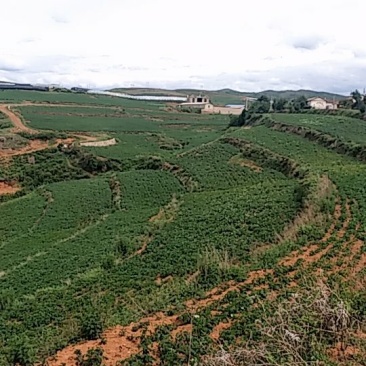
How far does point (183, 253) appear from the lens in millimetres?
23781

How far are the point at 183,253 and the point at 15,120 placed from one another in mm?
65761

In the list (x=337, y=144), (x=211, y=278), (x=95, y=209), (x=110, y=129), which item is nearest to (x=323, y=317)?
(x=211, y=278)

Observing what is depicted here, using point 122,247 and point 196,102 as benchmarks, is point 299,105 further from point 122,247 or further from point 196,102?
point 122,247

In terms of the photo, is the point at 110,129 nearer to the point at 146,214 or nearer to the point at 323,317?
the point at 146,214

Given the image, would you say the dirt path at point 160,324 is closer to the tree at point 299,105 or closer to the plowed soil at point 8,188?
the plowed soil at point 8,188

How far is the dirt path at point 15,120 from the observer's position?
7288 centimetres

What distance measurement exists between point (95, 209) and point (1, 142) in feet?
92.4

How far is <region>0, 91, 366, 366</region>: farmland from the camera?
11930 mm

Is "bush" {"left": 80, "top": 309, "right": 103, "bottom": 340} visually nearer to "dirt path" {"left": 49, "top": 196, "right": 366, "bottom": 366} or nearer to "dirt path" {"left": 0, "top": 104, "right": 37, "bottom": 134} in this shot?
"dirt path" {"left": 49, "top": 196, "right": 366, "bottom": 366}

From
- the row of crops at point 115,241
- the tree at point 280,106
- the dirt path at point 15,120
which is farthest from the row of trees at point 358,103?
the dirt path at point 15,120

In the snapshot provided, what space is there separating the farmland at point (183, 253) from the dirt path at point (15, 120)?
13303 millimetres

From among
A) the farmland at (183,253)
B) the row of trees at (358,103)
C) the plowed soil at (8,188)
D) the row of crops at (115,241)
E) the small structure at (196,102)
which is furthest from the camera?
the small structure at (196,102)

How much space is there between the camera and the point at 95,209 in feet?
132

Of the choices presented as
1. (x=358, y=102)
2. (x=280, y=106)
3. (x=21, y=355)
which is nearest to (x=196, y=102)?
(x=280, y=106)
